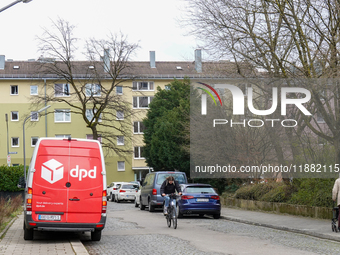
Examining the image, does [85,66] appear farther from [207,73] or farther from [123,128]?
[207,73]

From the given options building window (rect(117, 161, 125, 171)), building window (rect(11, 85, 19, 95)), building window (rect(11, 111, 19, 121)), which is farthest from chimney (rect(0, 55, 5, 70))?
building window (rect(117, 161, 125, 171))

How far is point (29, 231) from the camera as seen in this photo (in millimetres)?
12688

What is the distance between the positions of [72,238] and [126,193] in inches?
1088

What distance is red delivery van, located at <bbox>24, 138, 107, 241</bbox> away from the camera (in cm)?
1206

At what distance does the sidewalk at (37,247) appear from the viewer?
1045 cm

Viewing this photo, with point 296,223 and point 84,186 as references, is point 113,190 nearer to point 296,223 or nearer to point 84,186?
point 296,223

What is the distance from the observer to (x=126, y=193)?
134ft

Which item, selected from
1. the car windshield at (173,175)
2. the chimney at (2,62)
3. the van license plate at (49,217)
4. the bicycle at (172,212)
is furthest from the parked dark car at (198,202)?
the chimney at (2,62)

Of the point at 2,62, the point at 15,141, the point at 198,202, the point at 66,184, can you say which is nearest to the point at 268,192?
the point at 198,202

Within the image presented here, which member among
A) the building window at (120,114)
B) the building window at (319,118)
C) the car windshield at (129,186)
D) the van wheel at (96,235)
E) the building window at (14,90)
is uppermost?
the building window at (14,90)

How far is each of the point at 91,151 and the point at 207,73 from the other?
12.1 metres

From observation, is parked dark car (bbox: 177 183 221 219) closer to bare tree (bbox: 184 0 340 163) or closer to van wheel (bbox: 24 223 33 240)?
bare tree (bbox: 184 0 340 163)

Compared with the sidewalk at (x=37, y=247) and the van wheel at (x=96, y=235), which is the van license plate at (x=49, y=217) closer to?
the sidewalk at (x=37, y=247)

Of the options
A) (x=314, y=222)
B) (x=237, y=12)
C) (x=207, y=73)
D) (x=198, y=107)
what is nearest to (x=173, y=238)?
(x=314, y=222)
